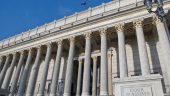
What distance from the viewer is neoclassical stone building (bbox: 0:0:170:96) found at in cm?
2053

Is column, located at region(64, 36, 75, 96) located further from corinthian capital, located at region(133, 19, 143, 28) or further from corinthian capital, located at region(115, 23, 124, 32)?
corinthian capital, located at region(133, 19, 143, 28)

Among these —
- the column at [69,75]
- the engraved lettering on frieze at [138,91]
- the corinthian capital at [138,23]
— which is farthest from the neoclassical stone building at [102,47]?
the engraved lettering on frieze at [138,91]

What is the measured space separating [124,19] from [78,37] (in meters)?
7.34

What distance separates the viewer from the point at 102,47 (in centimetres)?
2269

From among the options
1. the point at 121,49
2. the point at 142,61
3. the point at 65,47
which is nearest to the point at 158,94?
the point at 142,61

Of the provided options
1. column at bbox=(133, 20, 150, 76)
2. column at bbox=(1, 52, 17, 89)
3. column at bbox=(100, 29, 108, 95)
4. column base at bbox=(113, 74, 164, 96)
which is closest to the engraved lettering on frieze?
column base at bbox=(113, 74, 164, 96)

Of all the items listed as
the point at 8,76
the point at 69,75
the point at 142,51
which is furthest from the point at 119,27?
the point at 8,76

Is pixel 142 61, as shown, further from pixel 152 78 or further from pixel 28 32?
pixel 28 32

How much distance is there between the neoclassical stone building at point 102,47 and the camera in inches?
808

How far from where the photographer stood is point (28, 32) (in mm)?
33844

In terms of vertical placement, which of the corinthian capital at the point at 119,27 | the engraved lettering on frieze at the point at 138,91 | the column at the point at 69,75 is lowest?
the engraved lettering on frieze at the point at 138,91

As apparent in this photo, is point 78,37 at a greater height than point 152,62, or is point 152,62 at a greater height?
point 78,37

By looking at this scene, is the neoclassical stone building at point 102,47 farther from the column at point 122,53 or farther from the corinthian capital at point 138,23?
the corinthian capital at point 138,23

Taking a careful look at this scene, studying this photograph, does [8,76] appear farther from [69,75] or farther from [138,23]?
[138,23]
